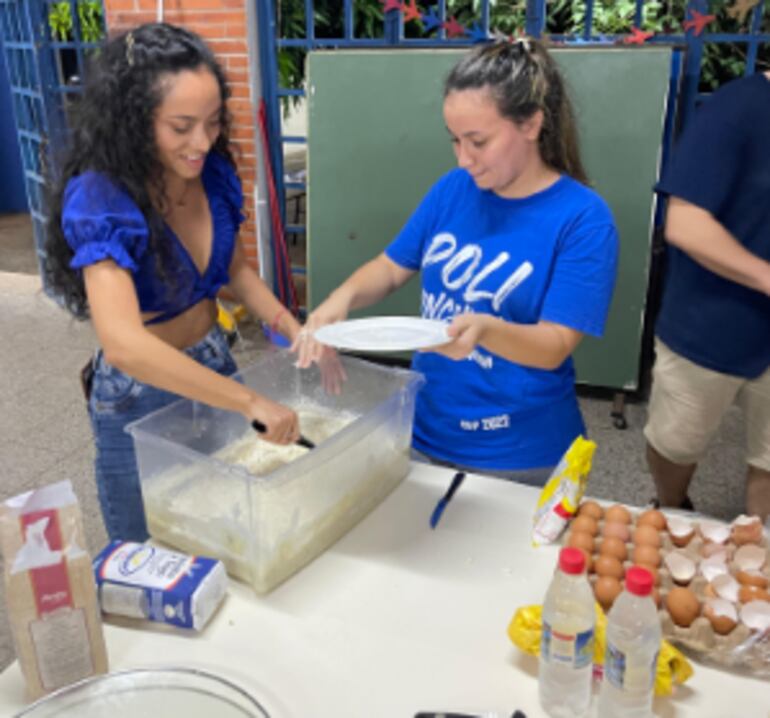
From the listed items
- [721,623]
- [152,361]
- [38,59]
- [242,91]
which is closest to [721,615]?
[721,623]

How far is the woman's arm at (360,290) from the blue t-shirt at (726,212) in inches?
27.1

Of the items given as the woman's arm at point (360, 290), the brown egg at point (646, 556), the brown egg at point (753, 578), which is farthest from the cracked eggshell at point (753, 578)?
the woman's arm at point (360, 290)

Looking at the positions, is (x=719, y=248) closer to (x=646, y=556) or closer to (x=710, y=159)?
(x=710, y=159)

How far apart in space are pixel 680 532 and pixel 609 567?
0.54ft

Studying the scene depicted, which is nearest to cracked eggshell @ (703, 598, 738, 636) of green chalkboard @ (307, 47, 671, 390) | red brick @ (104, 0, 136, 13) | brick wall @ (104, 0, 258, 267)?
green chalkboard @ (307, 47, 671, 390)

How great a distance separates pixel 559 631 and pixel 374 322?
2.07ft

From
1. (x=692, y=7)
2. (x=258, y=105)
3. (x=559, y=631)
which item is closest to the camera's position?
(x=559, y=631)

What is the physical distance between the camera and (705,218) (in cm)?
169

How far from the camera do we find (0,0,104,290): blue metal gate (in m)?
4.42

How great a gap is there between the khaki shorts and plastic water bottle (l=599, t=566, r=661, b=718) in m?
1.24

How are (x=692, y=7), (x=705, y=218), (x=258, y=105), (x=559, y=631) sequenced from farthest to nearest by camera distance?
(x=258, y=105), (x=692, y=7), (x=705, y=218), (x=559, y=631)

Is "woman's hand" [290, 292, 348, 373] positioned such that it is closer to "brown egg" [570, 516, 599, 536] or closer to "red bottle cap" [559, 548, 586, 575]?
"brown egg" [570, 516, 599, 536]

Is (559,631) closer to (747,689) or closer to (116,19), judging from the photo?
(747,689)

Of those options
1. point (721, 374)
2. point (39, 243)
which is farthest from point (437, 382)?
point (39, 243)
